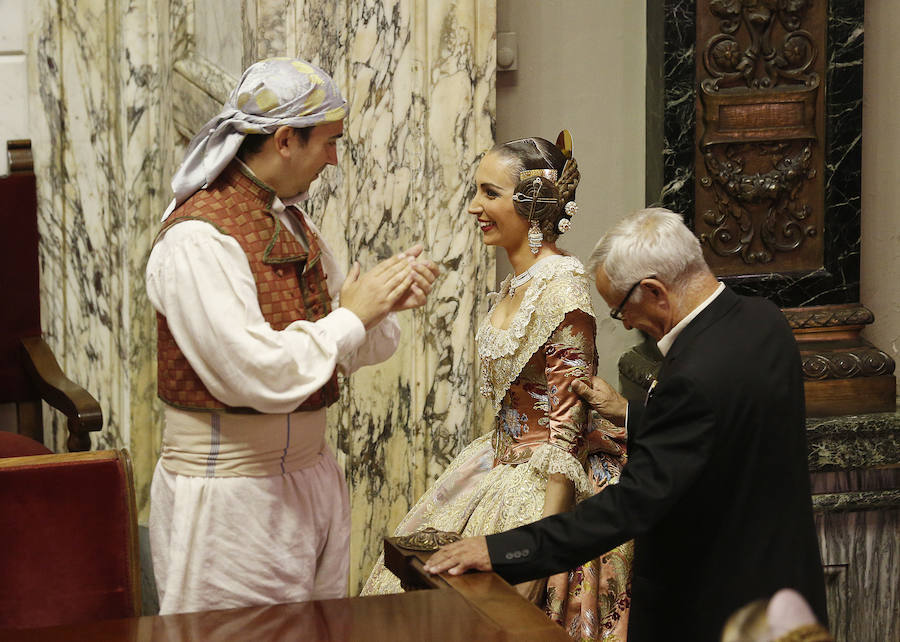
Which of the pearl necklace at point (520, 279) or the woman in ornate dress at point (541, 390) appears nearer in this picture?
the woman in ornate dress at point (541, 390)

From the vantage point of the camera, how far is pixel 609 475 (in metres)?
3.22

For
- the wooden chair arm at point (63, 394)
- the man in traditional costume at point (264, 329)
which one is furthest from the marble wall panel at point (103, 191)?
the man in traditional costume at point (264, 329)

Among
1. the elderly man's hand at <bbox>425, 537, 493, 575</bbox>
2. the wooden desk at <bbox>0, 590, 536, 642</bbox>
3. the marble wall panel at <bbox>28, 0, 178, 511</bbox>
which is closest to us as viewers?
the wooden desk at <bbox>0, 590, 536, 642</bbox>

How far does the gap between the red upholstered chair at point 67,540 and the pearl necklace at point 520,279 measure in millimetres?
1213

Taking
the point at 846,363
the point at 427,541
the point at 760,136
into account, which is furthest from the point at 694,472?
the point at 760,136

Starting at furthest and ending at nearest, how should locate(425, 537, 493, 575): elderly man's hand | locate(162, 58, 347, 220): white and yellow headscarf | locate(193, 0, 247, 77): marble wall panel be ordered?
locate(193, 0, 247, 77): marble wall panel < locate(162, 58, 347, 220): white and yellow headscarf < locate(425, 537, 493, 575): elderly man's hand

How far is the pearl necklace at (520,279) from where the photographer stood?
3209mm

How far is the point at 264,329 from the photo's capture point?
2332 mm

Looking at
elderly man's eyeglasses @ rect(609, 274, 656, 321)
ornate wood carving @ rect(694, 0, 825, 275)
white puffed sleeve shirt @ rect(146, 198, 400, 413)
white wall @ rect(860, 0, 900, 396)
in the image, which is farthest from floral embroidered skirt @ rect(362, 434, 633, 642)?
white wall @ rect(860, 0, 900, 396)

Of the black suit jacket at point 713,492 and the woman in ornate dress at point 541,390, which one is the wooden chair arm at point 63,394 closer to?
the woman in ornate dress at point 541,390

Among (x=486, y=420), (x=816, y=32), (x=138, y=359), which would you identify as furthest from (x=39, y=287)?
(x=816, y=32)

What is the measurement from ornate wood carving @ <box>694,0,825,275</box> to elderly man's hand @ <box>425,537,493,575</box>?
1.96 metres

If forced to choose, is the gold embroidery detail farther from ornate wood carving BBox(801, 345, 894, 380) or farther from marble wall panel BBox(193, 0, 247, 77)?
marble wall panel BBox(193, 0, 247, 77)

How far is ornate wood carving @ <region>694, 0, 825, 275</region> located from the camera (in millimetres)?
3855
